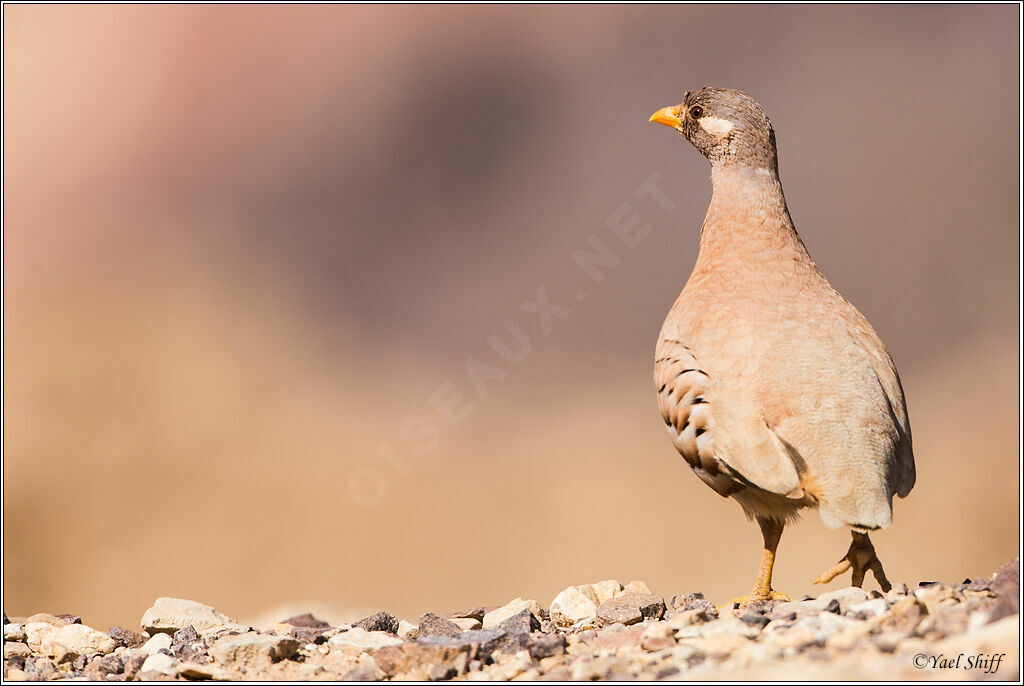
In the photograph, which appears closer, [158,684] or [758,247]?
[158,684]

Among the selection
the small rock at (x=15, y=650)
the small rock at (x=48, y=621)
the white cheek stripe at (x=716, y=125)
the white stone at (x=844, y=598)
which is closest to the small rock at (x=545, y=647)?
the white stone at (x=844, y=598)

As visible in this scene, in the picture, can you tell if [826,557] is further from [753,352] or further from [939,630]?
[939,630]

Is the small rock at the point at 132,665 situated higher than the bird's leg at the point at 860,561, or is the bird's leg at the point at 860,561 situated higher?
the bird's leg at the point at 860,561

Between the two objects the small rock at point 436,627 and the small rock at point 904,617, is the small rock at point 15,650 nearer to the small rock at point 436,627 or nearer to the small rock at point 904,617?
the small rock at point 436,627

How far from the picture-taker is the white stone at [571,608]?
21.1 ft

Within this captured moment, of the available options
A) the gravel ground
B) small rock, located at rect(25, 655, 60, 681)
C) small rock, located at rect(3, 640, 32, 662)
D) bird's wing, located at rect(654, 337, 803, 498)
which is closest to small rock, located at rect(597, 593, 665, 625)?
the gravel ground

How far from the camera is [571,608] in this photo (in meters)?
6.50

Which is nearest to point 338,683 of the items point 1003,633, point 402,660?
point 402,660

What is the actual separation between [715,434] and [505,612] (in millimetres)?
1845

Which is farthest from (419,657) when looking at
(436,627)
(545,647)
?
(436,627)

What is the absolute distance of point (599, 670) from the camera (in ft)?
14.5

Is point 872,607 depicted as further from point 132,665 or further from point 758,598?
point 132,665

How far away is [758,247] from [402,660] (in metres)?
3.44

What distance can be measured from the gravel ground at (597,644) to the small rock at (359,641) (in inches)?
0.4
